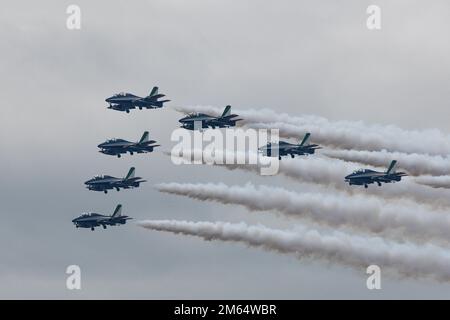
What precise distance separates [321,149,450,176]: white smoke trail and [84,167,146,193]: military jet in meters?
27.8

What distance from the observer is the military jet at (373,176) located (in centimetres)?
15962

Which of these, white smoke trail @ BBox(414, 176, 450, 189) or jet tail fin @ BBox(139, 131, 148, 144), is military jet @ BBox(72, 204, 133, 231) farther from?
white smoke trail @ BBox(414, 176, 450, 189)

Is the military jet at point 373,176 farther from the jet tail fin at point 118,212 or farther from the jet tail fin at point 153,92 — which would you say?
the jet tail fin at point 118,212

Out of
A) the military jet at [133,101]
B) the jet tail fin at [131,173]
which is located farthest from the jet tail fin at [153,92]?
the jet tail fin at [131,173]

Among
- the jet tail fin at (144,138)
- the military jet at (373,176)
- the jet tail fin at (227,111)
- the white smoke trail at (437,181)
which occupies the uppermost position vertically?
the jet tail fin at (227,111)

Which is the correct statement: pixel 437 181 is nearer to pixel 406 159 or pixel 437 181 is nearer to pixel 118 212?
pixel 406 159

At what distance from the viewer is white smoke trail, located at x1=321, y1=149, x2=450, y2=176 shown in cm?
15562

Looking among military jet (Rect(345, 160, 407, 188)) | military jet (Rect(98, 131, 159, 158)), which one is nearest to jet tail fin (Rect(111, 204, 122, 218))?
military jet (Rect(98, 131, 159, 158))

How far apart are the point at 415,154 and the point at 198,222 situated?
986 inches

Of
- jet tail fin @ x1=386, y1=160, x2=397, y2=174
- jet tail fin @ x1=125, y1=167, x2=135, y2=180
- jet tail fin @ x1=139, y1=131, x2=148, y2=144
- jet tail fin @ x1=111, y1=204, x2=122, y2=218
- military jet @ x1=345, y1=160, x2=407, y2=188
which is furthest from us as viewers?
jet tail fin @ x1=111, y1=204, x2=122, y2=218

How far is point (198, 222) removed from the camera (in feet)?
520

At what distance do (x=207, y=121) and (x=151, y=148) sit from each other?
28.2ft

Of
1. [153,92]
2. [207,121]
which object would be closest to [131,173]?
[153,92]
